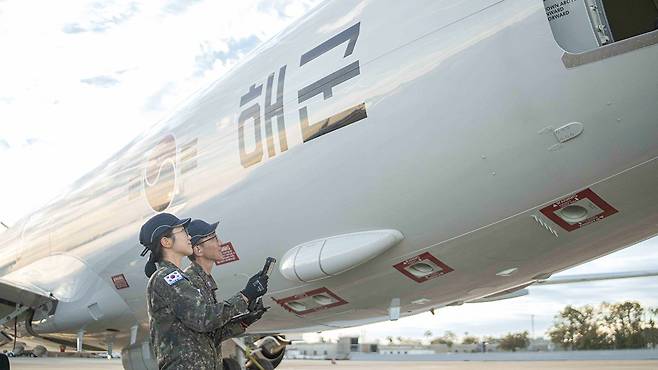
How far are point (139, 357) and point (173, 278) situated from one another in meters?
6.05

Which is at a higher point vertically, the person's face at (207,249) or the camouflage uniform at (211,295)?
the person's face at (207,249)

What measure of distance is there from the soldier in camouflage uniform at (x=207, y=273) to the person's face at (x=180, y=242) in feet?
0.33

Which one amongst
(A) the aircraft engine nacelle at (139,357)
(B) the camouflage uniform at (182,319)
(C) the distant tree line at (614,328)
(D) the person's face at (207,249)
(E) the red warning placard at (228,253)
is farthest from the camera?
(C) the distant tree line at (614,328)

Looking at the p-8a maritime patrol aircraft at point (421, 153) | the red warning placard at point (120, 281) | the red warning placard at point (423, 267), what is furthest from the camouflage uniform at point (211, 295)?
the red warning placard at point (120, 281)

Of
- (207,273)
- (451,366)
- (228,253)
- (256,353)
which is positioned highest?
(228,253)

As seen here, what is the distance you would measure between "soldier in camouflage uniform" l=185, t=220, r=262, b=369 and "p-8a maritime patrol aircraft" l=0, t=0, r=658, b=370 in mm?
1555

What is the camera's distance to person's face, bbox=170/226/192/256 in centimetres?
384

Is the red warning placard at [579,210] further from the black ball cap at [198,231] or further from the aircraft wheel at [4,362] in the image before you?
the aircraft wheel at [4,362]

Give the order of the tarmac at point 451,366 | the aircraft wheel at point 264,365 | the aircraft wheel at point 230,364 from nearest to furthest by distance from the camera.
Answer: the aircraft wheel at point 230,364 < the aircraft wheel at point 264,365 < the tarmac at point 451,366

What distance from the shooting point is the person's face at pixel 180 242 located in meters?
3.84

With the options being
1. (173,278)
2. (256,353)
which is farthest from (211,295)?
(256,353)

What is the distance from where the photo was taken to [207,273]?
4066 mm

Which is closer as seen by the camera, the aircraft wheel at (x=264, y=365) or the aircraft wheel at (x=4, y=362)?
the aircraft wheel at (x=264, y=365)

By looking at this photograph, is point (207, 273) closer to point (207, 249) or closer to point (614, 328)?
point (207, 249)
